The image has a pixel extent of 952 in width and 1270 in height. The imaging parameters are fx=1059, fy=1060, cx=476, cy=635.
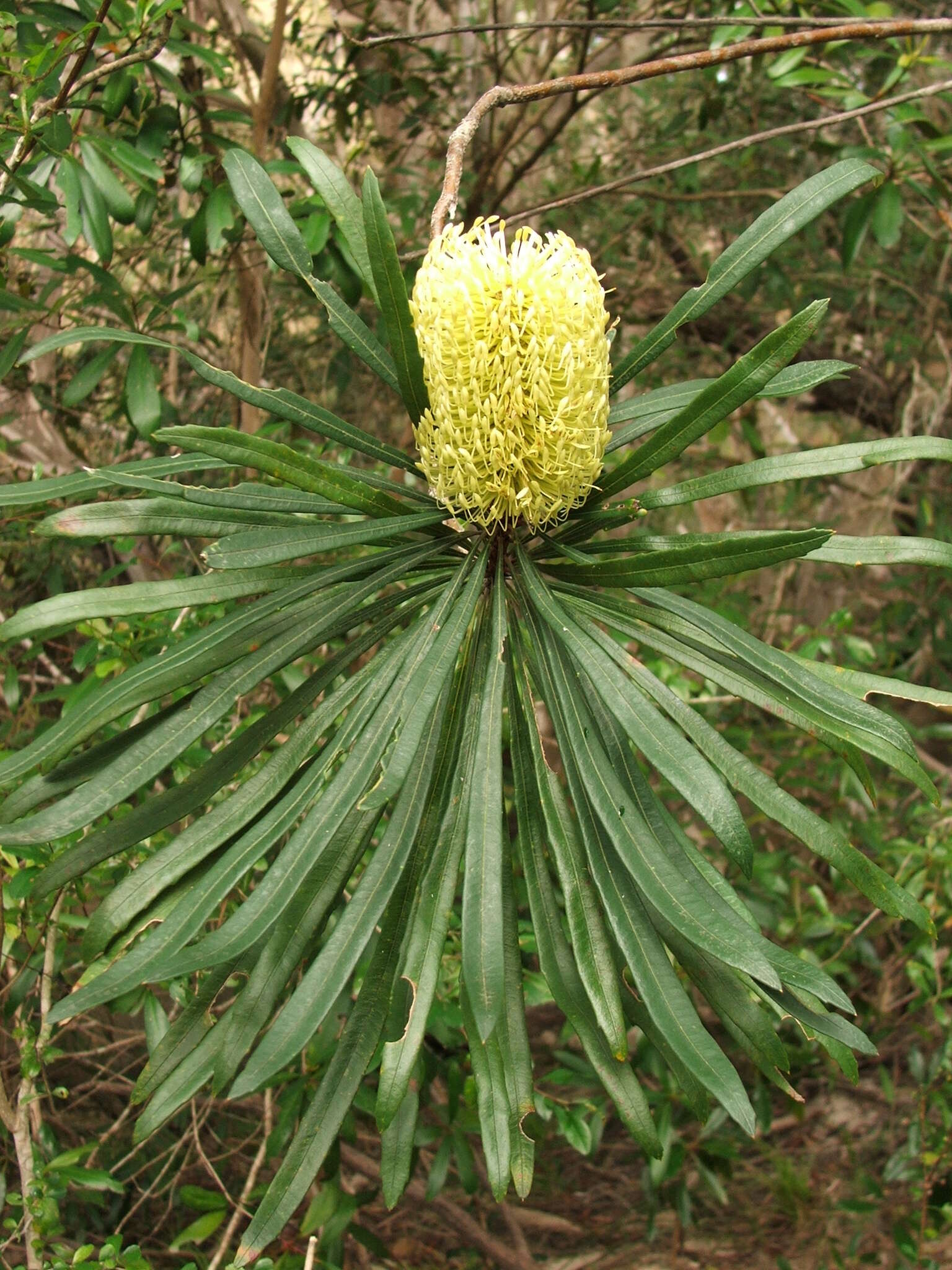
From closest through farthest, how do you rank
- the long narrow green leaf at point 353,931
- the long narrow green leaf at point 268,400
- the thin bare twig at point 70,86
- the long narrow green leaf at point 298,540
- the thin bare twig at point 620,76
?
1. the long narrow green leaf at point 353,931
2. the long narrow green leaf at point 298,540
3. the long narrow green leaf at point 268,400
4. the thin bare twig at point 620,76
5. the thin bare twig at point 70,86

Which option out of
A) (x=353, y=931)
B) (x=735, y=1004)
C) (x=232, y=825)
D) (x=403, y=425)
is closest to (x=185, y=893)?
(x=232, y=825)

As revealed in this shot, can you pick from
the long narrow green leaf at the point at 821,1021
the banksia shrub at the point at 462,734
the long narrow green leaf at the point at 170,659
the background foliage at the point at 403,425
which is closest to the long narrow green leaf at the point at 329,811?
the banksia shrub at the point at 462,734

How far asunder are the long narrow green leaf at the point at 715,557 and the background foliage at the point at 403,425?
915 millimetres

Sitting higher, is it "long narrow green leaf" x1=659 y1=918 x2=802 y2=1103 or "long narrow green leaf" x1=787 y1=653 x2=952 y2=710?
"long narrow green leaf" x1=787 y1=653 x2=952 y2=710

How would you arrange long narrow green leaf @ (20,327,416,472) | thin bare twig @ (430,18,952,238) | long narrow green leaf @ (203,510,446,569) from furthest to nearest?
thin bare twig @ (430,18,952,238) < long narrow green leaf @ (20,327,416,472) < long narrow green leaf @ (203,510,446,569)

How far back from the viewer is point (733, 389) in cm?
92

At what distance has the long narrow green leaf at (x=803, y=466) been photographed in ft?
3.29

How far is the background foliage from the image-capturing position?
5.41ft

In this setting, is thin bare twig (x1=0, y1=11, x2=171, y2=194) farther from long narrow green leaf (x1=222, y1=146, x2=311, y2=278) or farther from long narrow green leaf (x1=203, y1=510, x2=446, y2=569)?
long narrow green leaf (x1=203, y1=510, x2=446, y2=569)

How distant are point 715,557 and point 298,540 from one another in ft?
1.21

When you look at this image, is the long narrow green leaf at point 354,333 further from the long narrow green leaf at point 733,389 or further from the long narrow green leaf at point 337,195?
the long narrow green leaf at point 733,389

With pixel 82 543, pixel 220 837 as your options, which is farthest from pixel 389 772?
pixel 82 543

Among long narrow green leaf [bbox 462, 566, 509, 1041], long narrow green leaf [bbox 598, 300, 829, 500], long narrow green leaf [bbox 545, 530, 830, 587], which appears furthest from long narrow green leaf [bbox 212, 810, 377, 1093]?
long narrow green leaf [bbox 598, 300, 829, 500]

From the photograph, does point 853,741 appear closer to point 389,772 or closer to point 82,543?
point 389,772
